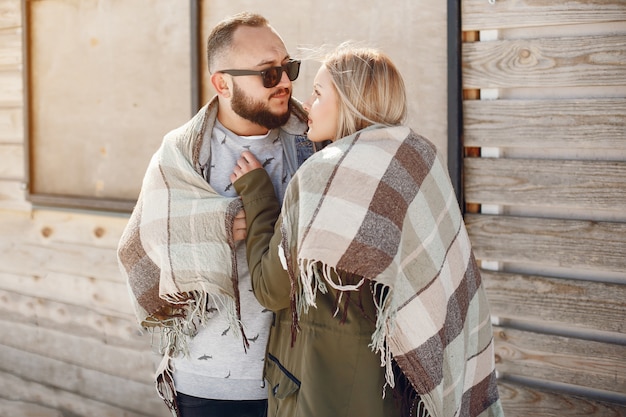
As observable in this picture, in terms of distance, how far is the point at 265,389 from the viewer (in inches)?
101

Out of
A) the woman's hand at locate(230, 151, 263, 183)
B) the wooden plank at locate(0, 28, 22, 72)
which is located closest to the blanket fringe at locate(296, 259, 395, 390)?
the woman's hand at locate(230, 151, 263, 183)

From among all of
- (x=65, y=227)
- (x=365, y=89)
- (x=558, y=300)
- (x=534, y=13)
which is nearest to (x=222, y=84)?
(x=365, y=89)

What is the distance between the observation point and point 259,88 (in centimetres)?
266

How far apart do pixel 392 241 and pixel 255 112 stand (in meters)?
0.81

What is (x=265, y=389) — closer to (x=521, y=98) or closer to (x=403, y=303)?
(x=403, y=303)

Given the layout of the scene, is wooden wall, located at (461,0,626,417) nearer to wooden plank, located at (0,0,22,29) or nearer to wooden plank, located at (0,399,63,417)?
wooden plank, located at (0,0,22,29)

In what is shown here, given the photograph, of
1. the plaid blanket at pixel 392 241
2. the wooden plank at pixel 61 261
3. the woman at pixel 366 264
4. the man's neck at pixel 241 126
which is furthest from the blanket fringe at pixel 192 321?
the wooden plank at pixel 61 261

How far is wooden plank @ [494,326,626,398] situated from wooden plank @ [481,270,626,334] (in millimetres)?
74

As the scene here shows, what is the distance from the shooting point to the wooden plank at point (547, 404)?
308cm

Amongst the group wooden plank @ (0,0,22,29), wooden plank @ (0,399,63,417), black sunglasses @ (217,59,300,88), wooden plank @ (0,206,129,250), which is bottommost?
wooden plank @ (0,399,63,417)

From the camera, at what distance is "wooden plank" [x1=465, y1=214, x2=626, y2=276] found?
9.98 ft

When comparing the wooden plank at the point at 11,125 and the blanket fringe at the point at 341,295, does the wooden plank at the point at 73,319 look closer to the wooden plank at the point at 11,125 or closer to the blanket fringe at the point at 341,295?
the wooden plank at the point at 11,125

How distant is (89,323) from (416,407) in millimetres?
3208

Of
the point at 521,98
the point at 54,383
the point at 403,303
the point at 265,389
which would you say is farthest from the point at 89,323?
the point at 403,303
